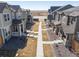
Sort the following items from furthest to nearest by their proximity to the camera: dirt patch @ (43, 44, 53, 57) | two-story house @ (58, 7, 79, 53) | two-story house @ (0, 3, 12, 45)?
two-story house @ (0, 3, 12, 45) < two-story house @ (58, 7, 79, 53) < dirt patch @ (43, 44, 53, 57)

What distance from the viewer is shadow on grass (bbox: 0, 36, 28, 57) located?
3200mm

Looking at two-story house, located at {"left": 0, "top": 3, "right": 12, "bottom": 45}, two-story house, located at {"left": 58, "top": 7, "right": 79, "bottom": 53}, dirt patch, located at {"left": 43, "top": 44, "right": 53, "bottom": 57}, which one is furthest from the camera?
two-story house, located at {"left": 0, "top": 3, "right": 12, "bottom": 45}

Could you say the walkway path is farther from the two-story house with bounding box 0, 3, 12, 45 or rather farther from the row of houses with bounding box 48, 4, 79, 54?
the two-story house with bounding box 0, 3, 12, 45

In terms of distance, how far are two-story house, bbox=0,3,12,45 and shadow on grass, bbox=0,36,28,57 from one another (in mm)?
112

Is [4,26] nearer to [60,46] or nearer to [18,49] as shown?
[18,49]

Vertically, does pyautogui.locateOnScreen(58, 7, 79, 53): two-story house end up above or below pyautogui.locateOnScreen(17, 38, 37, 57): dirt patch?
above

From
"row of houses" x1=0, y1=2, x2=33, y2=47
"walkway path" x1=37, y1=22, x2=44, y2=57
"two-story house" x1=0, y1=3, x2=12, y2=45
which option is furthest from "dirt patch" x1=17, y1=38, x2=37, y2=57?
"two-story house" x1=0, y1=3, x2=12, y2=45

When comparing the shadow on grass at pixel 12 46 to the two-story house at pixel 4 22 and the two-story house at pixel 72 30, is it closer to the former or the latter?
the two-story house at pixel 4 22

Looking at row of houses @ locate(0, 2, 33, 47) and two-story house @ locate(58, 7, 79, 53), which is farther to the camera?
row of houses @ locate(0, 2, 33, 47)

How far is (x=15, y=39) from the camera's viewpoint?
366cm

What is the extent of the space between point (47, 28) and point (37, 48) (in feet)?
1.58

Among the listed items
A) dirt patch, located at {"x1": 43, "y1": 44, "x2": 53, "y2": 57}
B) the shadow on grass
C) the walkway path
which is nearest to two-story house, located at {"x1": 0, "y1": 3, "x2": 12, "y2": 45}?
the shadow on grass

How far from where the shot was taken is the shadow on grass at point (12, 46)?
3.20 m

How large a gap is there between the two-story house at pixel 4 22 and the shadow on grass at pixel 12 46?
4.4 inches
